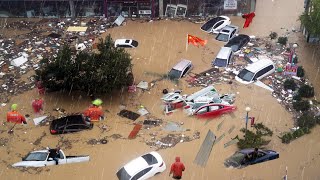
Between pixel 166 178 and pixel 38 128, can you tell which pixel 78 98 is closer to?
pixel 38 128

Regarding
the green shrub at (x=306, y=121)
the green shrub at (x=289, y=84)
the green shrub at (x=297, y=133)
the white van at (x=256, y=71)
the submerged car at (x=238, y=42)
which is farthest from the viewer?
the submerged car at (x=238, y=42)

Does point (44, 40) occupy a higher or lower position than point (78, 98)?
higher

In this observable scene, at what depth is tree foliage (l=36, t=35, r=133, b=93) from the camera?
69.7 feet

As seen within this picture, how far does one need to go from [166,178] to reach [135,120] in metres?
4.15

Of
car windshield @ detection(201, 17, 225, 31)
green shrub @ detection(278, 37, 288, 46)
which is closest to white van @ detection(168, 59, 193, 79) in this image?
car windshield @ detection(201, 17, 225, 31)

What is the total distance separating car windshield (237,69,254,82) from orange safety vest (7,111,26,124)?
37.1ft

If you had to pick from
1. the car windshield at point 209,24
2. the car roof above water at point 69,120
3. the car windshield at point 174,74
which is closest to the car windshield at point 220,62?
the car windshield at point 174,74

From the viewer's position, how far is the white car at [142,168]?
57.7ft

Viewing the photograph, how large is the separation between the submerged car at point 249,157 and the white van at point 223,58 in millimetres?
7363

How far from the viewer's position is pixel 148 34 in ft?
94.1

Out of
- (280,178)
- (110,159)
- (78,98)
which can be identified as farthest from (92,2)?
(280,178)

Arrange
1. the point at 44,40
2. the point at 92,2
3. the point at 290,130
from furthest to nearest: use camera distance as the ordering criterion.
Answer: the point at 92,2 → the point at 44,40 → the point at 290,130

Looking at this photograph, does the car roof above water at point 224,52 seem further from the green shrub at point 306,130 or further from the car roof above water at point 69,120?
the car roof above water at point 69,120

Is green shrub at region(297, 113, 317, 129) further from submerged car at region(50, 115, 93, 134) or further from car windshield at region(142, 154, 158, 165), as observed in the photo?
submerged car at region(50, 115, 93, 134)
